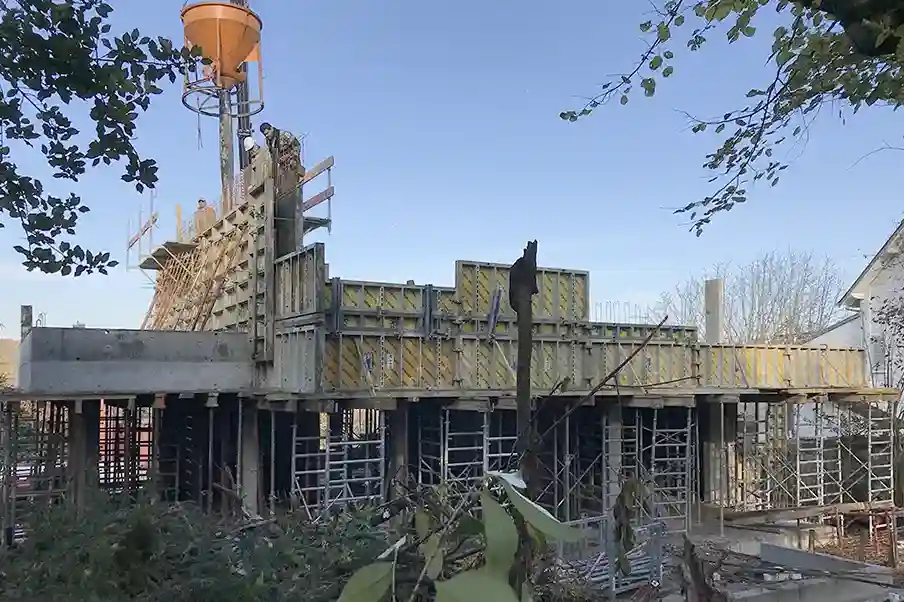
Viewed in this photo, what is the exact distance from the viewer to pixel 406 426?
15.9 meters

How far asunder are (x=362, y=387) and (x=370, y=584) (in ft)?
43.0

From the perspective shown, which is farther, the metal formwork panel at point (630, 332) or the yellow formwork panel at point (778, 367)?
the yellow formwork panel at point (778, 367)

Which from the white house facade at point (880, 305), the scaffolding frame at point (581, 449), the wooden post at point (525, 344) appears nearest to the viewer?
the wooden post at point (525, 344)

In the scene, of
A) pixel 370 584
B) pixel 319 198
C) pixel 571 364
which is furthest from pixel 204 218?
pixel 370 584

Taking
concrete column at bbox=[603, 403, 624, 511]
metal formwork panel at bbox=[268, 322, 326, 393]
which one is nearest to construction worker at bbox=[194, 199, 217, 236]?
metal formwork panel at bbox=[268, 322, 326, 393]

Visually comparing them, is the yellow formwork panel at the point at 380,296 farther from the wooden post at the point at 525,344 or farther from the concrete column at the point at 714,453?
the wooden post at the point at 525,344

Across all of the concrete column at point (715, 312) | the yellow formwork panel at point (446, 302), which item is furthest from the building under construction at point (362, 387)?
the concrete column at point (715, 312)

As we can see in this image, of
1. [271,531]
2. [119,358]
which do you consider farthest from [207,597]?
[119,358]

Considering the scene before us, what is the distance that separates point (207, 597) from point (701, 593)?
161 cm

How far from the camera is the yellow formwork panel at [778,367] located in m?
19.0

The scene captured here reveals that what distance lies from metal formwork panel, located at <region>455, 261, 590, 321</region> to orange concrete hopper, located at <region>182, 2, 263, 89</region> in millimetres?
10859

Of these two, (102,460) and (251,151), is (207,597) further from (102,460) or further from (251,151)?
(102,460)

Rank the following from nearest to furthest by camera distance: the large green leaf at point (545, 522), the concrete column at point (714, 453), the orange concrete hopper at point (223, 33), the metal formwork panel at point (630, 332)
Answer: the large green leaf at point (545, 522) → the metal formwork panel at point (630, 332) → the concrete column at point (714, 453) → the orange concrete hopper at point (223, 33)

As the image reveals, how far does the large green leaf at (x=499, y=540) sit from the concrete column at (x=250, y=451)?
579 inches
